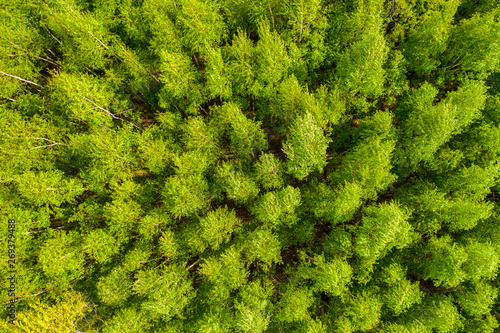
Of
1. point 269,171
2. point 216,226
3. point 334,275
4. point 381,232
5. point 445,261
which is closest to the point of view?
point 381,232

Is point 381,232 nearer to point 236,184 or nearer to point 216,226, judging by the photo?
point 236,184

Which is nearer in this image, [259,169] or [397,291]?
[397,291]

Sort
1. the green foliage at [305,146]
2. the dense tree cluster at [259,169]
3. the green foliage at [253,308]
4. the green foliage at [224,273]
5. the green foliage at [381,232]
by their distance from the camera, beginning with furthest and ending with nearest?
the green foliage at [224,273] < the dense tree cluster at [259,169] < the green foliage at [253,308] < the green foliage at [305,146] < the green foliage at [381,232]

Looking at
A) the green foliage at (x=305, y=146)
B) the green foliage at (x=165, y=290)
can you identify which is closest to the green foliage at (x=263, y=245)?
the green foliage at (x=305, y=146)

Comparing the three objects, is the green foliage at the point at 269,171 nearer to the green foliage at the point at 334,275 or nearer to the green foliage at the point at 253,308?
the green foliage at the point at 334,275

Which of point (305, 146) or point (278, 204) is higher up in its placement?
point (305, 146)

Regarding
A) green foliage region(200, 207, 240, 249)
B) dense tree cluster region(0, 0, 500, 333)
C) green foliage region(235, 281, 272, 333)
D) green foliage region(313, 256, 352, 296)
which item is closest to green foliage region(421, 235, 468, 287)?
dense tree cluster region(0, 0, 500, 333)

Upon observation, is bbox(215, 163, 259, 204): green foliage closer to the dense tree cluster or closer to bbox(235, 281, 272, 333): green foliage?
the dense tree cluster

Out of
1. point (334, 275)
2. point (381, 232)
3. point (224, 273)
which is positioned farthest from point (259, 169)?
point (381, 232)
